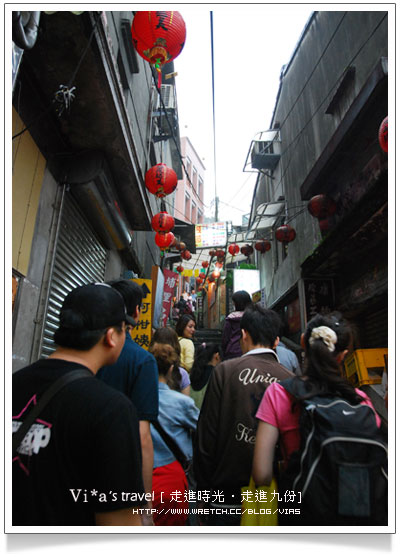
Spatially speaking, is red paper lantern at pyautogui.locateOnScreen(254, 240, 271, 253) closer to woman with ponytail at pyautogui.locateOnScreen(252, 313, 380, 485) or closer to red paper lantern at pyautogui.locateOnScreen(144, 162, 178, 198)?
red paper lantern at pyautogui.locateOnScreen(144, 162, 178, 198)

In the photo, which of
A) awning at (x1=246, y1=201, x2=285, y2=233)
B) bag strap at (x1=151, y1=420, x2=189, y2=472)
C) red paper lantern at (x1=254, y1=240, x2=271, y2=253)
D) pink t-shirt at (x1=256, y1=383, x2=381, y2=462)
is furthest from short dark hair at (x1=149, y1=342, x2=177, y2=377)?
red paper lantern at (x1=254, y1=240, x2=271, y2=253)

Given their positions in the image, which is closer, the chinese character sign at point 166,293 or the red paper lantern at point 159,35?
the red paper lantern at point 159,35

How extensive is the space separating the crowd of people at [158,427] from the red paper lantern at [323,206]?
654cm

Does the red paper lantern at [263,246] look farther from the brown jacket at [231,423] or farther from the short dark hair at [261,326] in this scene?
the brown jacket at [231,423]

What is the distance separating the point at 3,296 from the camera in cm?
203

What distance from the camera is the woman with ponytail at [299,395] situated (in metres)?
1.89

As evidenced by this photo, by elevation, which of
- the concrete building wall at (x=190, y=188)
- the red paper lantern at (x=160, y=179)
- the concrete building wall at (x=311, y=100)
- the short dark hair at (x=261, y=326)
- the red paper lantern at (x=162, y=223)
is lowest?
the short dark hair at (x=261, y=326)

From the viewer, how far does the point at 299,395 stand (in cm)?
189

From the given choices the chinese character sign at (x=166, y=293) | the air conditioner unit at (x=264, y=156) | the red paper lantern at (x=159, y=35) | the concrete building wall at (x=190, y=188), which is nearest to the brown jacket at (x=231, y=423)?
the red paper lantern at (x=159, y=35)

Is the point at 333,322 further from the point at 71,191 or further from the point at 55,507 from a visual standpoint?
the point at 71,191

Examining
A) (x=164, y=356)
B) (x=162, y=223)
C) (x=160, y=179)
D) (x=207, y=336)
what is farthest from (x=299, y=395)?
(x=207, y=336)

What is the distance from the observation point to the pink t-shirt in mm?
1939

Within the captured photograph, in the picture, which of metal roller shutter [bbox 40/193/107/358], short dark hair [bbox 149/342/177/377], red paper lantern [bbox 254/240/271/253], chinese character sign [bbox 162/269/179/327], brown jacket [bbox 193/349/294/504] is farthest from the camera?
red paper lantern [bbox 254/240/271/253]

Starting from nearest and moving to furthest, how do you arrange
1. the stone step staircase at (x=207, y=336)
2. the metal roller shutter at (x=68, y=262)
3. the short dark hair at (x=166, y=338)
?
1. the short dark hair at (x=166, y=338)
2. the metal roller shutter at (x=68, y=262)
3. the stone step staircase at (x=207, y=336)
